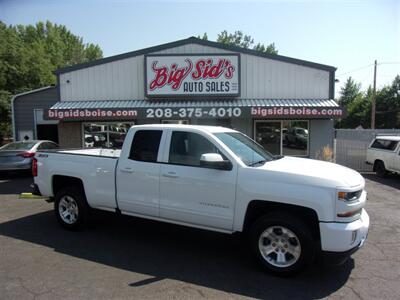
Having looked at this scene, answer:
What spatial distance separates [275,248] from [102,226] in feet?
11.7

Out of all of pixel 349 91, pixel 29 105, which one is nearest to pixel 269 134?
pixel 29 105

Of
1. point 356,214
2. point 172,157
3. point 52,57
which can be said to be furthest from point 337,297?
point 52,57

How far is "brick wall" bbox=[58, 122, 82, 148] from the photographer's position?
1421cm

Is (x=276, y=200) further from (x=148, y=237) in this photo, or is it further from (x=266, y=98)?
(x=266, y=98)

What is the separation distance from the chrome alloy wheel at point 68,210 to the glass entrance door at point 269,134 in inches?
371

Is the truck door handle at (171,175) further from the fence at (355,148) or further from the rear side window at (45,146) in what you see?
the fence at (355,148)

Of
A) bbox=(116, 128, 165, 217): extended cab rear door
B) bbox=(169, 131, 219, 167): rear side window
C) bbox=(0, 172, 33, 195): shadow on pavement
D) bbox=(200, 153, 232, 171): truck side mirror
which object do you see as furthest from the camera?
bbox=(0, 172, 33, 195): shadow on pavement

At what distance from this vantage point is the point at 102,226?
6070mm

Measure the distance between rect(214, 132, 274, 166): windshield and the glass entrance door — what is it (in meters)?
8.63

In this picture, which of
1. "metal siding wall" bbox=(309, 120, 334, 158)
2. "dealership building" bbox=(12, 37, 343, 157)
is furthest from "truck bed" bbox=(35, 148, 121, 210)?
"metal siding wall" bbox=(309, 120, 334, 158)

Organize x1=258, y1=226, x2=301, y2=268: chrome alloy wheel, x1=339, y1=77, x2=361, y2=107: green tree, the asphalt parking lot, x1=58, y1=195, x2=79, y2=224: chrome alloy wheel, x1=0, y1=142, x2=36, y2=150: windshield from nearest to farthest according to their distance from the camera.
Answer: the asphalt parking lot → x1=258, y1=226, x2=301, y2=268: chrome alloy wheel → x1=58, y1=195, x2=79, y2=224: chrome alloy wheel → x1=0, y1=142, x2=36, y2=150: windshield → x1=339, y1=77, x2=361, y2=107: green tree

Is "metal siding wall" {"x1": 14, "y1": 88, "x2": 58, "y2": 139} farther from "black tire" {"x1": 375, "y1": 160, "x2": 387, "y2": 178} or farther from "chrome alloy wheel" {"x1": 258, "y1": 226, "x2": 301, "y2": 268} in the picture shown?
"chrome alloy wheel" {"x1": 258, "y1": 226, "x2": 301, "y2": 268}

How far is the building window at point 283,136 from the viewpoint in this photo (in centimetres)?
1362

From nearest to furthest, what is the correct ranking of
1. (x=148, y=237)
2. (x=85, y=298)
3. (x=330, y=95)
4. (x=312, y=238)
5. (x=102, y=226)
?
(x=85, y=298), (x=312, y=238), (x=148, y=237), (x=102, y=226), (x=330, y=95)
